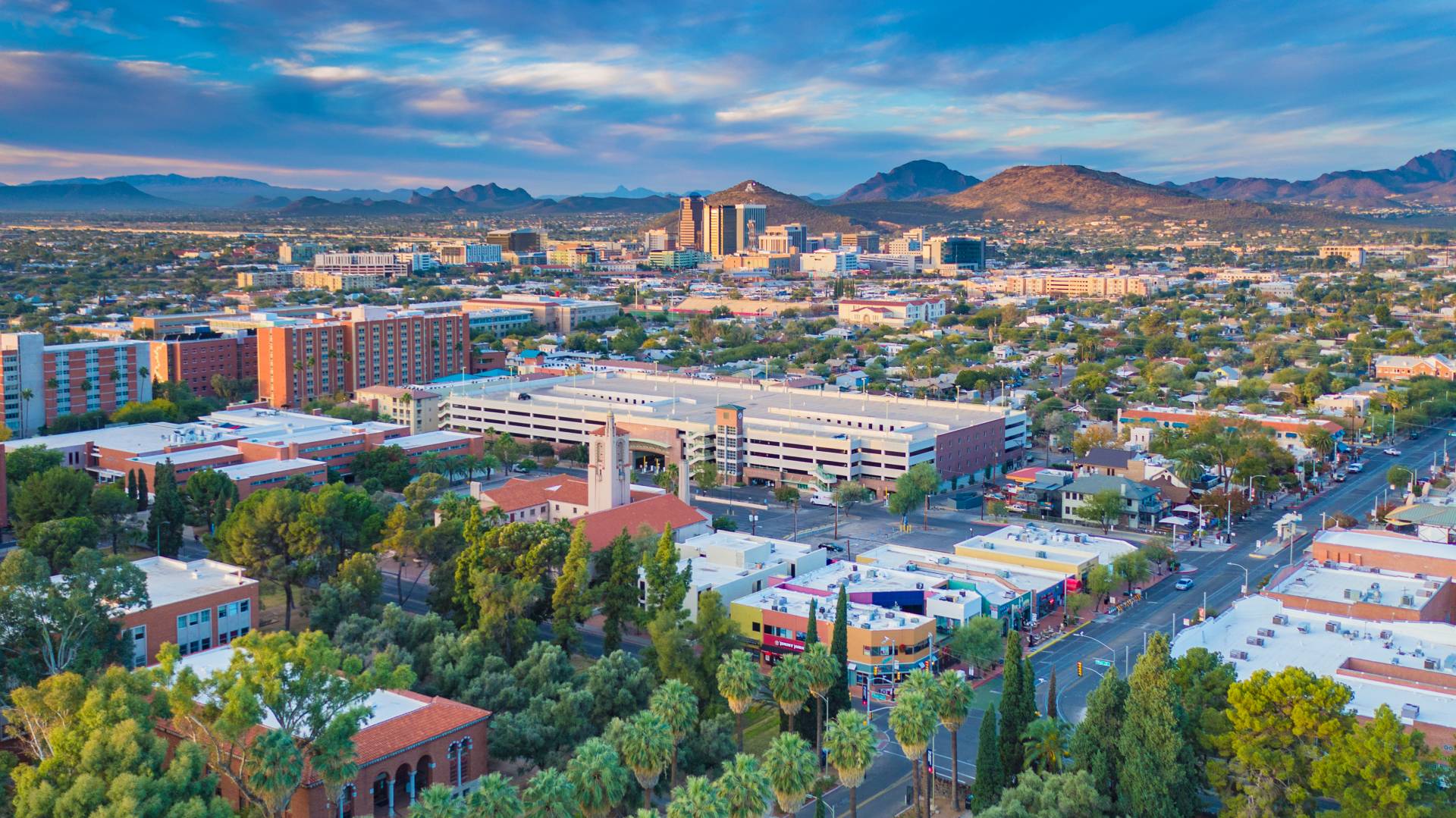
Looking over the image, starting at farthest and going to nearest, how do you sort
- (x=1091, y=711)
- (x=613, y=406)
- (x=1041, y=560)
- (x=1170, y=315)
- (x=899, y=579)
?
1. (x=1170, y=315)
2. (x=613, y=406)
3. (x=1041, y=560)
4. (x=899, y=579)
5. (x=1091, y=711)

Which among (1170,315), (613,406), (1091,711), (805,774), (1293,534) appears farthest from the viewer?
(1170,315)

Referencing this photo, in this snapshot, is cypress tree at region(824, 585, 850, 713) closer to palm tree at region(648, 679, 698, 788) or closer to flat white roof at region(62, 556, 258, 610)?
palm tree at region(648, 679, 698, 788)

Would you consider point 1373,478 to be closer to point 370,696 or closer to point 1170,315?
point 370,696

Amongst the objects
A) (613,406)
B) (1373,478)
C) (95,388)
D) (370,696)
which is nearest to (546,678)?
(370,696)

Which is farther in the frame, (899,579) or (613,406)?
(613,406)

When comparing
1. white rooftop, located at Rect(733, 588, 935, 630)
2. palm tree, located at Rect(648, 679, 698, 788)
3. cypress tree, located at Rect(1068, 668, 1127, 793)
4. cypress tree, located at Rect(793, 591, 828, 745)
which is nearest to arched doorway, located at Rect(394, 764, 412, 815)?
palm tree, located at Rect(648, 679, 698, 788)

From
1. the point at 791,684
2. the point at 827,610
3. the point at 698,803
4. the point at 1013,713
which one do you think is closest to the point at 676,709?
the point at 791,684

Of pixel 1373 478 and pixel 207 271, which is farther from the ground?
pixel 207 271
